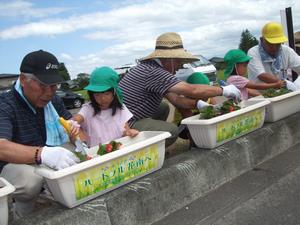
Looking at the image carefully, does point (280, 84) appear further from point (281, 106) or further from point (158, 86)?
point (158, 86)

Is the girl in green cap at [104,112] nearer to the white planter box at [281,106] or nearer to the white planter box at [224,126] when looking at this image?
the white planter box at [224,126]

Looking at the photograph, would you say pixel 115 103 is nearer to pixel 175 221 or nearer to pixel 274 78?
pixel 175 221

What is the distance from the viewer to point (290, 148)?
4039 mm

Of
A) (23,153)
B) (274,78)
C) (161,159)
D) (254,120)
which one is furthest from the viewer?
(274,78)

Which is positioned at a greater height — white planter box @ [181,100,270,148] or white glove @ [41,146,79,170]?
white glove @ [41,146,79,170]

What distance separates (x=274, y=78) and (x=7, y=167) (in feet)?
10.2

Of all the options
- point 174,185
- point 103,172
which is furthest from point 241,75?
point 103,172

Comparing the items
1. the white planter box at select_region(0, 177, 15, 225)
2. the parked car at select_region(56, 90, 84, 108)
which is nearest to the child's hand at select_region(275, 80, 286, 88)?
the white planter box at select_region(0, 177, 15, 225)

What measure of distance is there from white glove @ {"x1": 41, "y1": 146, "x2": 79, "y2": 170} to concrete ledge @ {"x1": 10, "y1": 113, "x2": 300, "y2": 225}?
0.27m

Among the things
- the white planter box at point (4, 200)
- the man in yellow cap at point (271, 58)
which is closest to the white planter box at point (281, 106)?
the man in yellow cap at point (271, 58)

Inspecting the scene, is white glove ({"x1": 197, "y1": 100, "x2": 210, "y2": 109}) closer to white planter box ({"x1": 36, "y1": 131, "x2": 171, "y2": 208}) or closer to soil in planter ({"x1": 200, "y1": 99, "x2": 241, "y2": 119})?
soil in planter ({"x1": 200, "y1": 99, "x2": 241, "y2": 119})

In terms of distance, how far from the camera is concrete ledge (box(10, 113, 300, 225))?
92.5 inches

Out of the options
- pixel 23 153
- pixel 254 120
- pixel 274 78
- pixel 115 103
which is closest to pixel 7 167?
pixel 23 153

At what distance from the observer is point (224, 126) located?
3303 mm
